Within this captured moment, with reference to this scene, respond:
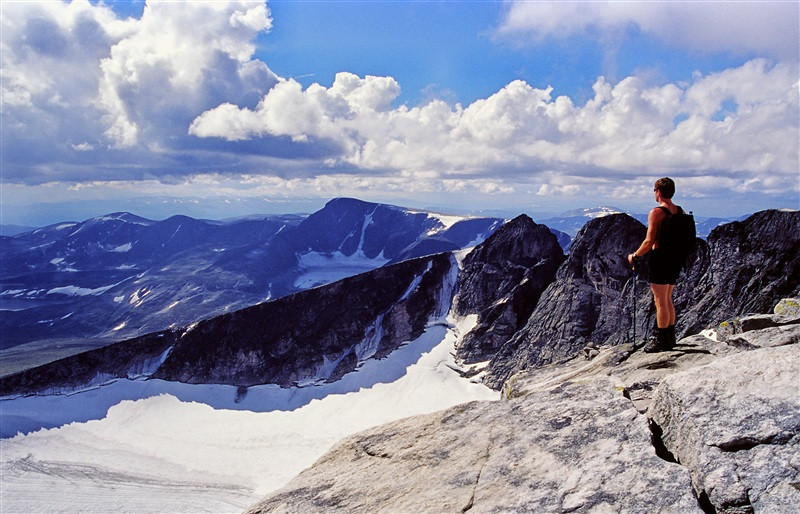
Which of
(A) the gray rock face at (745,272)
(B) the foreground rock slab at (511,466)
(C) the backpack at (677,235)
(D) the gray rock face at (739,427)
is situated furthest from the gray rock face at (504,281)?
(D) the gray rock face at (739,427)

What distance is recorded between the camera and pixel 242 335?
11875 centimetres

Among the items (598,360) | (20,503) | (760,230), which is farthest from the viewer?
(20,503)

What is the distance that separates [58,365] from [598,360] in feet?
422

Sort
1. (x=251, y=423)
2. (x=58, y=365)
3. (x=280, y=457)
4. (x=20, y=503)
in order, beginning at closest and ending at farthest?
(x=20, y=503), (x=280, y=457), (x=251, y=423), (x=58, y=365)

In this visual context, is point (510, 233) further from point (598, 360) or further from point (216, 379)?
point (598, 360)

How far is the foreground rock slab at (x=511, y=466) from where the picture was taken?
7.25 m

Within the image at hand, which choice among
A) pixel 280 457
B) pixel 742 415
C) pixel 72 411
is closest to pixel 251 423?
pixel 280 457

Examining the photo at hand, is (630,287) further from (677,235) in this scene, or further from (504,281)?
(677,235)

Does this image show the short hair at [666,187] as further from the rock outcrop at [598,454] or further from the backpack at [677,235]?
the rock outcrop at [598,454]

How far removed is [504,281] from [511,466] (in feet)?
363

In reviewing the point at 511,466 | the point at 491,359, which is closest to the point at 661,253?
the point at 511,466

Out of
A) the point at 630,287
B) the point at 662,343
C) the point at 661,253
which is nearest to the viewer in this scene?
the point at 661,253

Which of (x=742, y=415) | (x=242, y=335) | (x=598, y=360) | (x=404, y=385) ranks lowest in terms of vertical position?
(x=404, y=385)

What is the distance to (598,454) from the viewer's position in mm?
8070
